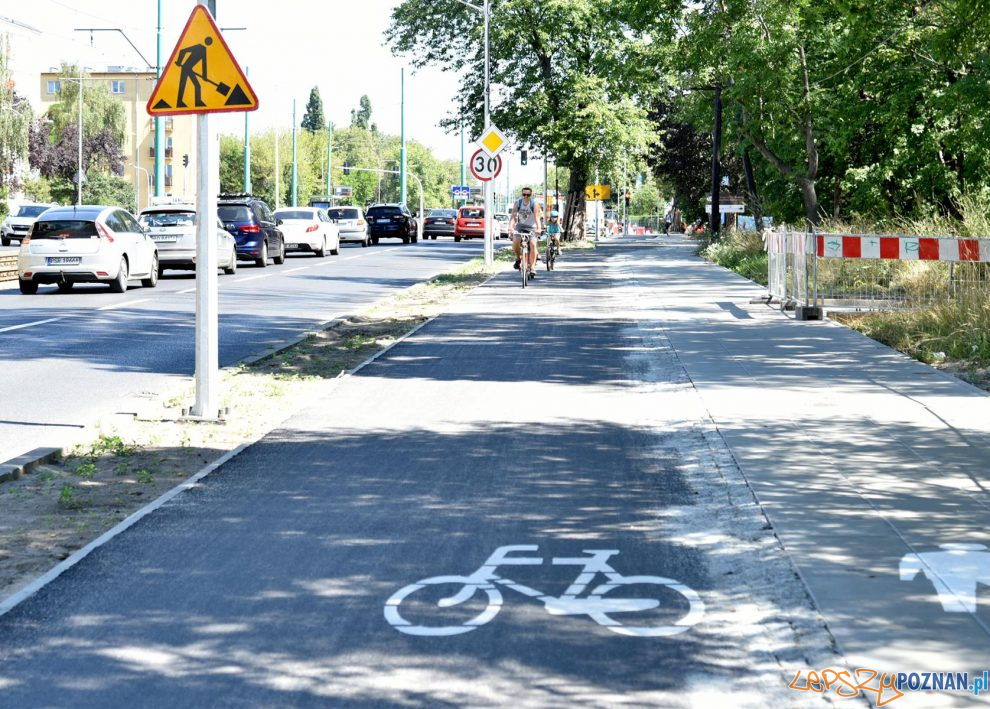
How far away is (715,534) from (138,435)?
474cm

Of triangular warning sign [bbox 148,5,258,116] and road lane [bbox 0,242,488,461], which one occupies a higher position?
triangular warning sign [bbox 148,5,258,116]

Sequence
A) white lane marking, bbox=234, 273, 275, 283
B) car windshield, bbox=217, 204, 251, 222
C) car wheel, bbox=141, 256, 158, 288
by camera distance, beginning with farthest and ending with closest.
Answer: car windshield, bbox=217, 204, 251, 222, white lane marking, bbox=234, 273, 275, 283, car wheel, bbox=141, 256, 158, 288

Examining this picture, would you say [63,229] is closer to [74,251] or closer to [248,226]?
[74,251]

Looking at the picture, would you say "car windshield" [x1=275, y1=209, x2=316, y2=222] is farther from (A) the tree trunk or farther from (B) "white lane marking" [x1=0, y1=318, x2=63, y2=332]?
(B) "white lane marking" [x1=0, y1=318, x2=63, y2=332]

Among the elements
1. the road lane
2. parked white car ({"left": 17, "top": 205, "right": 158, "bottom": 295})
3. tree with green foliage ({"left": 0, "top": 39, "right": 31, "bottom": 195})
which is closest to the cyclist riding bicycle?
the road lane

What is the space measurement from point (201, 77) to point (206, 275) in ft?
4.77

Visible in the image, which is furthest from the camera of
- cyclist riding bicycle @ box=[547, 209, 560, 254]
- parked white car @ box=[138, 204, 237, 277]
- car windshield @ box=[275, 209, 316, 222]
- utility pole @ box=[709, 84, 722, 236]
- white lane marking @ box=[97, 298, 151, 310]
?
utility pole @ box=[709, 84, 722, 236]

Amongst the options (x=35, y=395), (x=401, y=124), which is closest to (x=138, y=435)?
(x=35, y=395)

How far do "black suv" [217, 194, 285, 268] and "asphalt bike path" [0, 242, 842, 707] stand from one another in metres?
26.1

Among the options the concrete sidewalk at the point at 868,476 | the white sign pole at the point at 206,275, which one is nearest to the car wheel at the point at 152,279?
the concrete sidewalk at the point at 868,476

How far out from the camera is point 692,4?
1409 inches

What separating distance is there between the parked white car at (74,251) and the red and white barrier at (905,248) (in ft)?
42.1

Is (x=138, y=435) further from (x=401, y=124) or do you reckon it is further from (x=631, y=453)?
(x=401, y=124)

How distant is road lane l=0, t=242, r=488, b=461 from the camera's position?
11.4m
